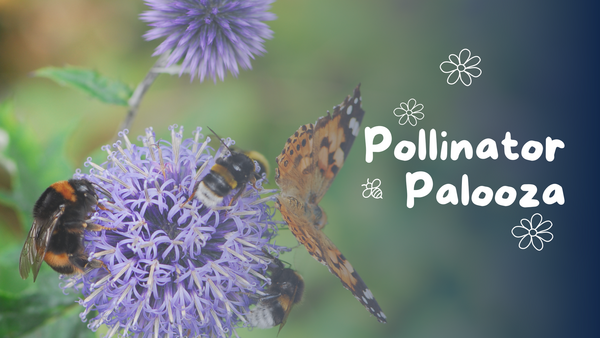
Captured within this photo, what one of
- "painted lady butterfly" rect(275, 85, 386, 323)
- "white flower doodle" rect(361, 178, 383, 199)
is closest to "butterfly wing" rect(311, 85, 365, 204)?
"painted lady butterfly" rect(275, 85, 386, 323)

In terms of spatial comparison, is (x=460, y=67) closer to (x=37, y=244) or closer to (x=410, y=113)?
(x=410, y=113)

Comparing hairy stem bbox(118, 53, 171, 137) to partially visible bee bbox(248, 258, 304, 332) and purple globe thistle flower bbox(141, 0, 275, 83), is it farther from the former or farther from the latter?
partially visible bee bbox(248, 258, 304, 332)

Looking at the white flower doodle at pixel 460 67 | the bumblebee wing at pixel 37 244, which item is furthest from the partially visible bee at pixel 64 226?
the white flower doodle at pixel 460 67

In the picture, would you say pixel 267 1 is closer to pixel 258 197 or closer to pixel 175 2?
pixel 175 2

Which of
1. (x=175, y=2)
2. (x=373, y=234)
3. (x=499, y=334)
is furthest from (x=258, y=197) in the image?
(x=499, y=334)

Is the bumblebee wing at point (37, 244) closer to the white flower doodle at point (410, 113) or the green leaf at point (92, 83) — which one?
the green leaf at point (92, 83)

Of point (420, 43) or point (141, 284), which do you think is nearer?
point (141, 284)

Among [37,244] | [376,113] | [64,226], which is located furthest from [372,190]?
[37,244]
